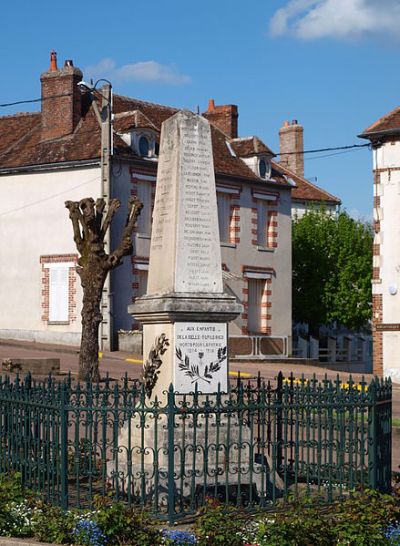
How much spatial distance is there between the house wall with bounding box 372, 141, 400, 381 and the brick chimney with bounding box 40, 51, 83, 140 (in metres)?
10.1

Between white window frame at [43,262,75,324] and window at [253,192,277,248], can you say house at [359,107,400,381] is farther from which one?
white window frame at [43,262,75,324]

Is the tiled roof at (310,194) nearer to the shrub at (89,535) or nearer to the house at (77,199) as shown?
the house at (77,199)

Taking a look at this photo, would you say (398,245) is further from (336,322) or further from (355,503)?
(355,503)

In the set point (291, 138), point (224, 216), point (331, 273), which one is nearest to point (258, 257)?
point (224, 216)

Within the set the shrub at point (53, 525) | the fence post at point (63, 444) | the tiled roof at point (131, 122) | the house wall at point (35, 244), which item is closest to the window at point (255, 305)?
the house wall at point (35, 244)

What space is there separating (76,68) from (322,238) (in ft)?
43.5

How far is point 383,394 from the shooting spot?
32.4 ft

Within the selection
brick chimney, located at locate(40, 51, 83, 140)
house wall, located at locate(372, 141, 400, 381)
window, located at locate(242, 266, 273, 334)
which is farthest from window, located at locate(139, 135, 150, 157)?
house wall, located at locate(372, 141, 400, 381)

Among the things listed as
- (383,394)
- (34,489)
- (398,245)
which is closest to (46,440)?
(34,489)

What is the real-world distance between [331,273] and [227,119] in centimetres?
717

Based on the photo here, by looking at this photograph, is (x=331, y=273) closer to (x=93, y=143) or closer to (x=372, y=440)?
(x=93, y=143)

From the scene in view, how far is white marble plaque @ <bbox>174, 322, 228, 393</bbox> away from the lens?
1012 cm

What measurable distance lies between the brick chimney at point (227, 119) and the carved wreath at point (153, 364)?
30.5 m

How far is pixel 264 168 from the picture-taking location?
1534 inches
